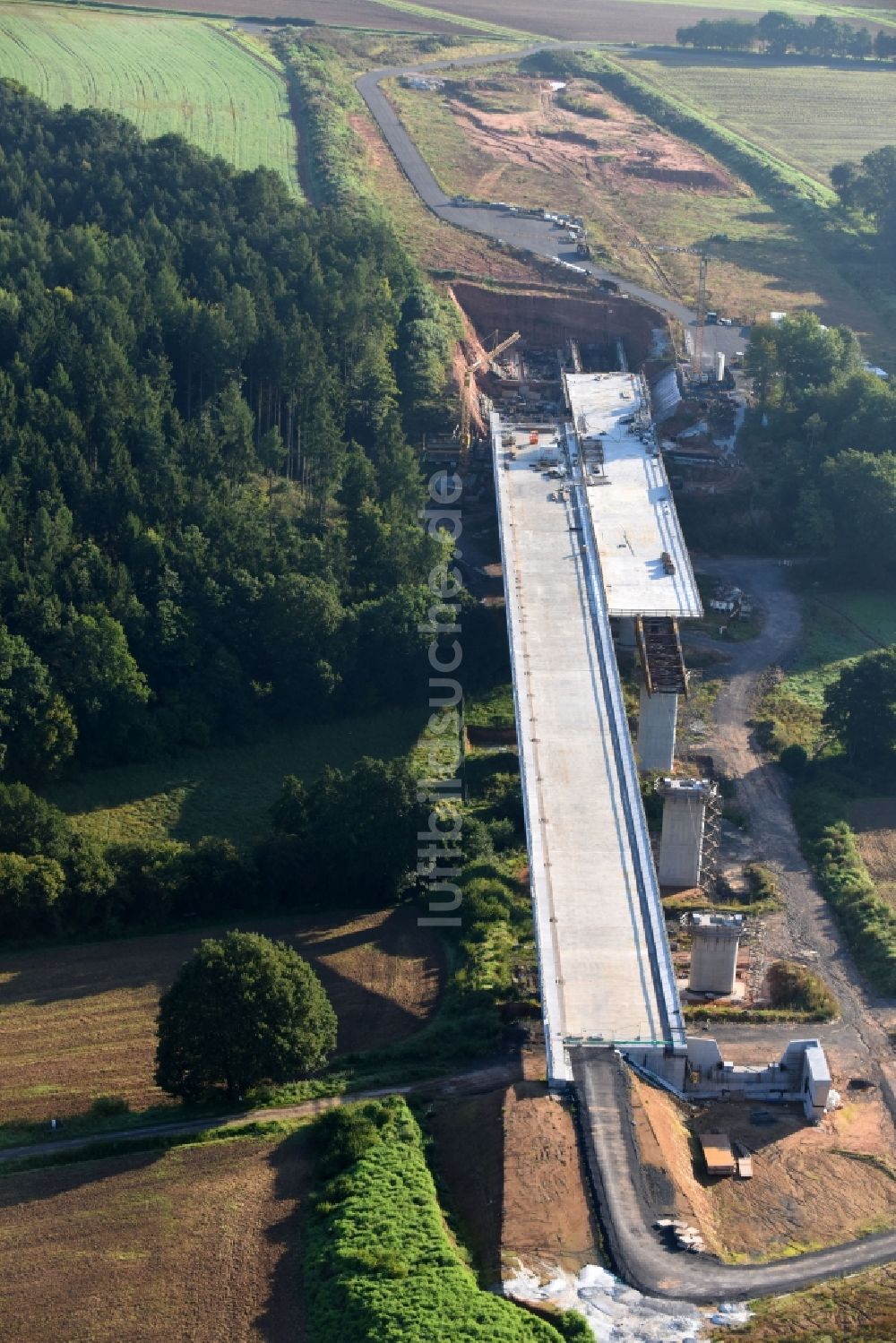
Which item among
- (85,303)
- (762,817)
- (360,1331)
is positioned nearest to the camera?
(360,1331)

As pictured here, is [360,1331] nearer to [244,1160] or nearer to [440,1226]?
[440,1226]

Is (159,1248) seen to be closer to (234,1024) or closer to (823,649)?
(234,1024)

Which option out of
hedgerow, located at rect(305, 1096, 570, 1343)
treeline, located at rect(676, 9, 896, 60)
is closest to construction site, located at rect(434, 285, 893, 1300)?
hedgerow, located at rect(305, 1096, 570, 1343)

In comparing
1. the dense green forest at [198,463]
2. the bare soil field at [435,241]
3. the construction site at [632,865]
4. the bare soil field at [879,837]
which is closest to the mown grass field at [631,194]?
the bare soil field at [435,241]

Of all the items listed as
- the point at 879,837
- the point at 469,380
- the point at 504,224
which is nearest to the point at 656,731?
the point at 879,837

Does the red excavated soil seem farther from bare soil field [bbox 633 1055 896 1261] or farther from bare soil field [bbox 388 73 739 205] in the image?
bare soil field [bbox 633 1055 896 1261]

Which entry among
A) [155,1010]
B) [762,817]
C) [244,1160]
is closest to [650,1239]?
[244,1160]
